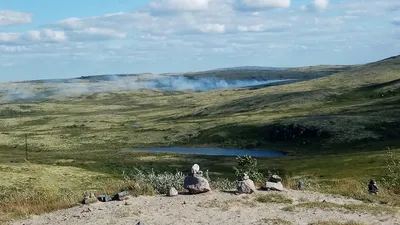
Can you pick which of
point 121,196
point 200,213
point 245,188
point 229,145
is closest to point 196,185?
point 245,188

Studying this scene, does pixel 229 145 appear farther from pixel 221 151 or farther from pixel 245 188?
pixel 245 188

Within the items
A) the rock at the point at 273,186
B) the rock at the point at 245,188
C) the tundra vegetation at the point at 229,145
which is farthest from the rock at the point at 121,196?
the rock at the point at 273,186

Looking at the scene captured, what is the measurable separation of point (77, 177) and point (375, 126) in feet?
267

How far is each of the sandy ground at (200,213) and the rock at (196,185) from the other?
1.52 ft

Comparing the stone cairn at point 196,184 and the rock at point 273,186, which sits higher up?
the stone cairn at point 196,184

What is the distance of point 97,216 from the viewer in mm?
21375

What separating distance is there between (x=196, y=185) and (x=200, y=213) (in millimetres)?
3353

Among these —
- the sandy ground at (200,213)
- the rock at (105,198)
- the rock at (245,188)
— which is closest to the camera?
the sandy ground at (200,213)

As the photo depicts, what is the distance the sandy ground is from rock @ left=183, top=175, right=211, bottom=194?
463 millimetres

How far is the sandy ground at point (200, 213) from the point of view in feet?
66.5

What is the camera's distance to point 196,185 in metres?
24.6

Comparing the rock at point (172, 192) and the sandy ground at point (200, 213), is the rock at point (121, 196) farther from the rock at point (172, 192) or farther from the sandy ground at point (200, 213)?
the rock at point (172, 192)

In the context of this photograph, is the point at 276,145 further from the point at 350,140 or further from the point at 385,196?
the point at 385,196

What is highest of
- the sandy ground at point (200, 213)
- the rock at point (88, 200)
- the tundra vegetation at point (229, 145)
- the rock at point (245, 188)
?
the rock at point (245, 188)
